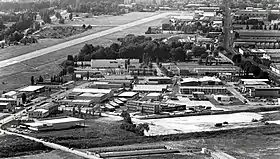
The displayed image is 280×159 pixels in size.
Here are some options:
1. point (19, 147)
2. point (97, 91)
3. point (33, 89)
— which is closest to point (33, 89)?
point (33, 89)

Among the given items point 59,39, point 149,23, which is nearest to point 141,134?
point 59,39

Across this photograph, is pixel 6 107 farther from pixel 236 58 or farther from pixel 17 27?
pixel 17 27

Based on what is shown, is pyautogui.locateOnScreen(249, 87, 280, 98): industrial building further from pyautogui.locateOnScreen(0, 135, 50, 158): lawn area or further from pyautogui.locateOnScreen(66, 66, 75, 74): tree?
pyautogui.locateOnScreen(0, 135, 50, 158): lawn area

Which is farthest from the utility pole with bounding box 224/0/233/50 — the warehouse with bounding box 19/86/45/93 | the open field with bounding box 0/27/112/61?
the warehouse with bounding box 19/86/45/93

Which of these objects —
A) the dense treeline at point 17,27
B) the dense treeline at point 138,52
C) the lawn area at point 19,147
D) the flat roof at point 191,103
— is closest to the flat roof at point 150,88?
the flat roof at point 191,103

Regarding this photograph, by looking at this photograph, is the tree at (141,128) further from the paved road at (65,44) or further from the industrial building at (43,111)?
the paved road at (65,44)

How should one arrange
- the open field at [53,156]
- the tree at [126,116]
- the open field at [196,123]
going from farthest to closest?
the tree at [126,116] → the open field at [196,123] → the open field at [53,156]
